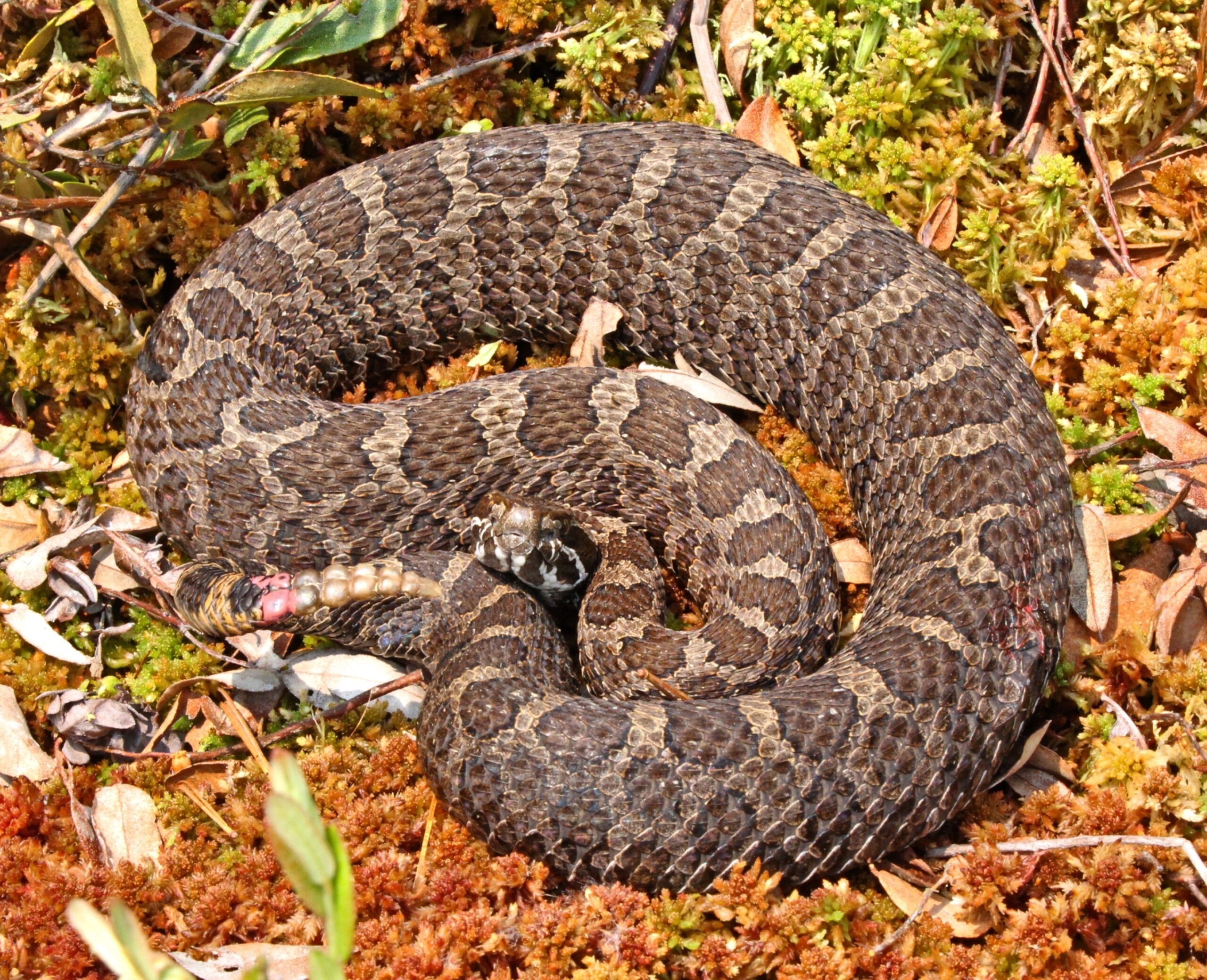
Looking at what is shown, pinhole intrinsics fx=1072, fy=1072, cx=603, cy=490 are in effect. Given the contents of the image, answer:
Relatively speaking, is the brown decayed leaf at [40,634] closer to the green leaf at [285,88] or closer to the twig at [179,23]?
the green leaf at [285,88]

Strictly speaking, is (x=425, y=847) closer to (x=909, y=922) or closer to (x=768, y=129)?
(x=909, y=922)

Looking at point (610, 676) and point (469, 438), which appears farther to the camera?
point (469, 438)

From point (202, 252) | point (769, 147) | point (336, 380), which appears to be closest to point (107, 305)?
point (202, 252)

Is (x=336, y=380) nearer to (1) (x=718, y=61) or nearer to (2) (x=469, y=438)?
(2) (x=469, y=438)

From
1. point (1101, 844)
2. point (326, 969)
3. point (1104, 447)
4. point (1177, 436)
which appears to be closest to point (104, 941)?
point (326, 969)

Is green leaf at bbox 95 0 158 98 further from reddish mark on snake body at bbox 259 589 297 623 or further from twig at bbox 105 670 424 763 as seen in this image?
twig at bbox 105 670 424 763

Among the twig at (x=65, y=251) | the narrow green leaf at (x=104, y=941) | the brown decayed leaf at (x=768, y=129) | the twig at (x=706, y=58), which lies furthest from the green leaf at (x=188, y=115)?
the narrow green leaf at (x=104, y=941)

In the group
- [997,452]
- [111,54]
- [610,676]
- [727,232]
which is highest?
[111,54]
